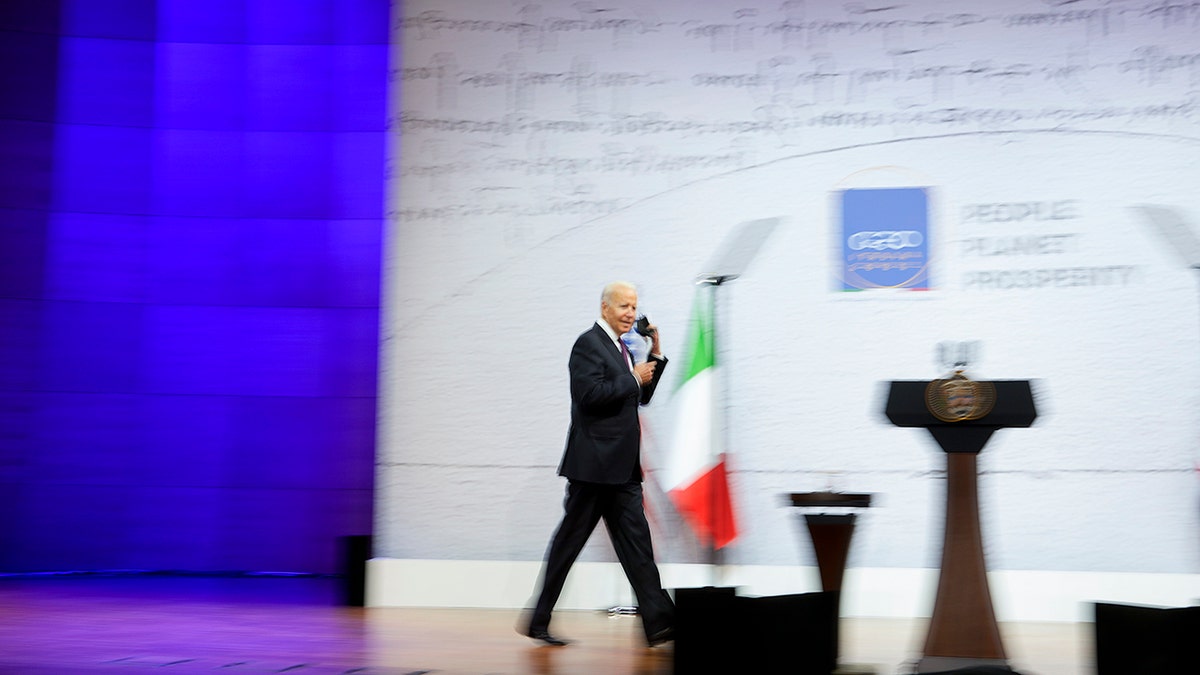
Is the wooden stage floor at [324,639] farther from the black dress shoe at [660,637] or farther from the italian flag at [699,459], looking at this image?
the italian flag at [699,459]

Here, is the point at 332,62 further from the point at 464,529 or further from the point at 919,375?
the point at 919,375

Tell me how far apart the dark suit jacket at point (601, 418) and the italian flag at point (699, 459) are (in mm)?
1077

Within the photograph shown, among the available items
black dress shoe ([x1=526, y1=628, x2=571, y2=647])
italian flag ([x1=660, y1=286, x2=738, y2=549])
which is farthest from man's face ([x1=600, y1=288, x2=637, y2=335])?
black dress shoe ([x1=526, y1=628, x2=571, y2=647])

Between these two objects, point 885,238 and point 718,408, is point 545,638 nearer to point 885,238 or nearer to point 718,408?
point 718,408

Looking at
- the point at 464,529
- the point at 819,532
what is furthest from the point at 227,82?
the point at 819,532

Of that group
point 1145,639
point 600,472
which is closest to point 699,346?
point 600,472

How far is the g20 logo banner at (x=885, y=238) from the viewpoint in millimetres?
5688

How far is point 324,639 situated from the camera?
14.3 feet

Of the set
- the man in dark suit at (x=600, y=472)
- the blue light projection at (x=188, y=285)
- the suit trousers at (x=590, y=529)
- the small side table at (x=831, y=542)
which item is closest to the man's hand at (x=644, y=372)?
the man in dark suit at (x=600, y=472)

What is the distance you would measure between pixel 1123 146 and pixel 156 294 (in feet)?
18.6

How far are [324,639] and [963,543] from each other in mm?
2382

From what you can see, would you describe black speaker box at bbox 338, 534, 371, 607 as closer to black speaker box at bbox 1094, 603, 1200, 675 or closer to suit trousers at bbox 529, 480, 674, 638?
suit trousers at bbox 529, 480, 674, 638

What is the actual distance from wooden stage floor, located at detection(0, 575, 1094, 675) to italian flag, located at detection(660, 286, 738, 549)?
1.87 feet

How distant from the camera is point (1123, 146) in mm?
5633
